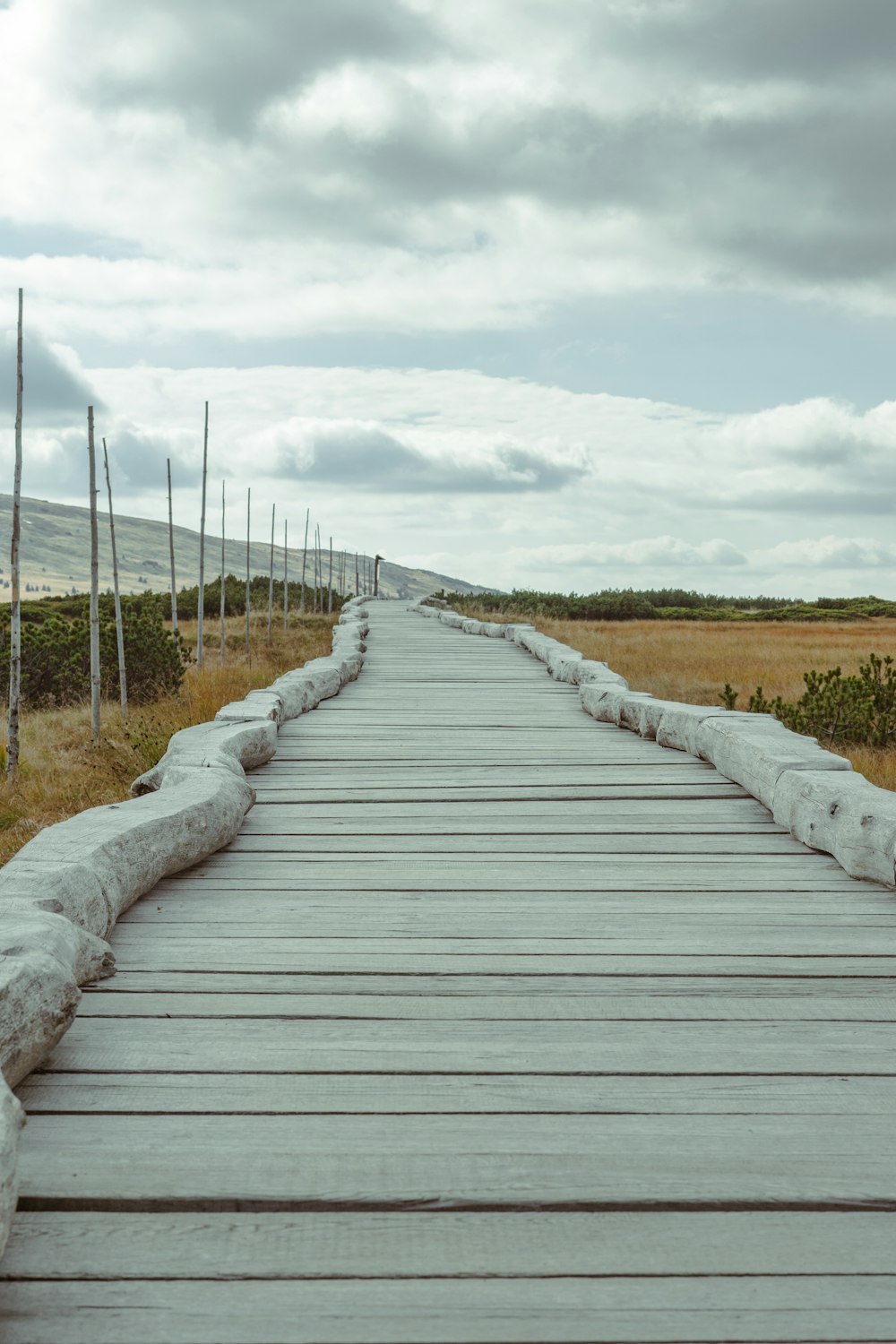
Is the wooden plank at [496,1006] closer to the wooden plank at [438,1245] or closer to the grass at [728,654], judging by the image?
the wooden plank at [438,1245]

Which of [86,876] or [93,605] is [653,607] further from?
[86,876]

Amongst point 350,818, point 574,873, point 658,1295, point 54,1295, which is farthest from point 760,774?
point 54,1295

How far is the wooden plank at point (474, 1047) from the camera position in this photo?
91.9 inches

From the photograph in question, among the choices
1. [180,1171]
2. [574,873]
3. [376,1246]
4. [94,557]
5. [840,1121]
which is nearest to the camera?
[376,1246]

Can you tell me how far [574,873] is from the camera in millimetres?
3846

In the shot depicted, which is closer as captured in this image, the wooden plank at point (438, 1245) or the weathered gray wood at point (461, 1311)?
the weathered gray wood at point (461, 1311)

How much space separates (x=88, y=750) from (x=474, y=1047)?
9720mm

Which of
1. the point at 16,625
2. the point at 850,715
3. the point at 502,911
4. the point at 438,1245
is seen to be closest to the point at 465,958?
the point at 502,911

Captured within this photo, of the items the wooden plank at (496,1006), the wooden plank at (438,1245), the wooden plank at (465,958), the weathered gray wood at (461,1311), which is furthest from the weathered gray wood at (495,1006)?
the weathered gray wood at (461,1311)

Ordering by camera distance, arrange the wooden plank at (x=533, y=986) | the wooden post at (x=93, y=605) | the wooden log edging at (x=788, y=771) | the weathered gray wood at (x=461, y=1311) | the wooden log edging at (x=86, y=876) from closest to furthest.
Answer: the weathered gray wood at (x=461, y=1311) → the wooden log edging at (x=86, y=876) → the wooden plank at (x=533, y=986) → the wooden log edging at (x=788, y=771) → the wooden post at (x=93, y=605)

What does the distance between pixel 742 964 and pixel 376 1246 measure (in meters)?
1.55

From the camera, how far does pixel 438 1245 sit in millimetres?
1752

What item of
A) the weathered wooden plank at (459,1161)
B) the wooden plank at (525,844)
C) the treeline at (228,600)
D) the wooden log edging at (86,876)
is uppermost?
the treeline at (228,600)

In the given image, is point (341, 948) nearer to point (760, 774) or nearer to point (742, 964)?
point (742, 964)
